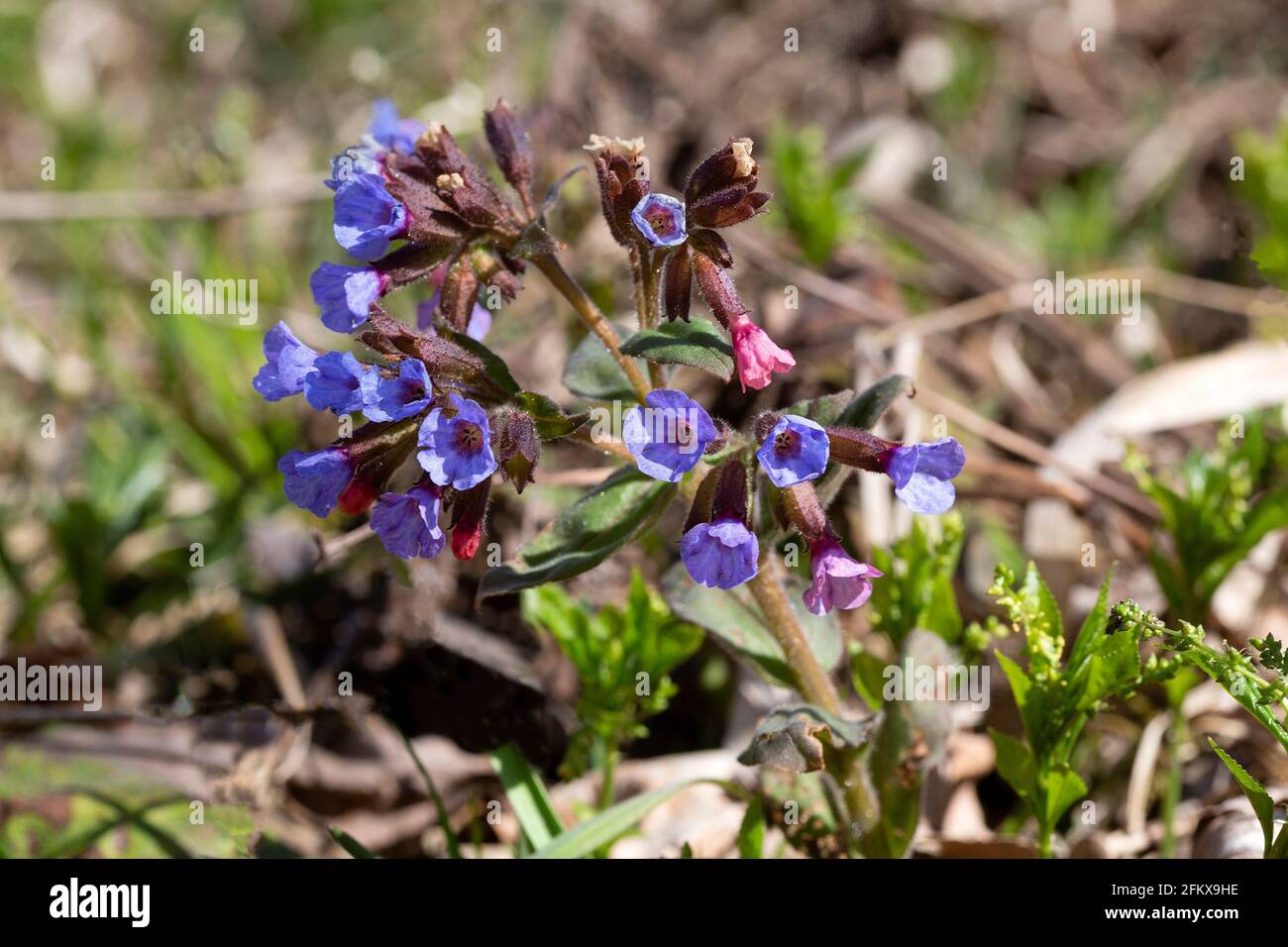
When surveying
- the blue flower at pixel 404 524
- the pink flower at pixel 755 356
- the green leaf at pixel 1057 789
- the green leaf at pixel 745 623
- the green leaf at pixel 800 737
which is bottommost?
the green leaf at pixel 1057 789

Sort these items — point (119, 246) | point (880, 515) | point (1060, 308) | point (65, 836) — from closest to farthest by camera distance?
point (65, 836)
point (880, 515)
point (1060, 308)
point (119, 246)

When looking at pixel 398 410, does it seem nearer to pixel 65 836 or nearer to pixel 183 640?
pixel 65 836

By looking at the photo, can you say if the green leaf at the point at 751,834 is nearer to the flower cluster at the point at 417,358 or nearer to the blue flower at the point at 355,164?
the flower cluster at the point at 417,358

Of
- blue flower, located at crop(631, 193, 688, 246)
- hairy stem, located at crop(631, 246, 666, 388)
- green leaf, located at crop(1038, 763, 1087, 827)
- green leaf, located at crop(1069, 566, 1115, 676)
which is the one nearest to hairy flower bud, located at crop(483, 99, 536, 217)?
hairy stem, located at crop(631, 246, 666, 388)

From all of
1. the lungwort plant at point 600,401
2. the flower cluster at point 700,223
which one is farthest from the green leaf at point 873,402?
the flower cluster at point 700,223
